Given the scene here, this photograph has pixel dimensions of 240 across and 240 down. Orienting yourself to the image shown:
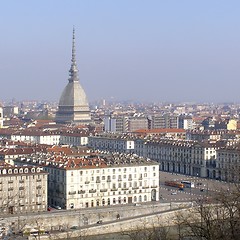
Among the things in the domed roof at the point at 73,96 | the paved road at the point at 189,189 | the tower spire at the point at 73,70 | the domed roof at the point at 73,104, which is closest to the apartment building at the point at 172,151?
the paved road at the point at 189,189

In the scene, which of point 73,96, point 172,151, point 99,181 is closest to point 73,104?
point 73,96

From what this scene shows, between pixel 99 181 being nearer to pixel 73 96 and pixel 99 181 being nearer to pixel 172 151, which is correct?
pixel 172 151

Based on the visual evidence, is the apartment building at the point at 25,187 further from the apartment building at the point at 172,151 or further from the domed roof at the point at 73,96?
the domed roof at the point at 73,96

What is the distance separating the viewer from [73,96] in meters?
92.3

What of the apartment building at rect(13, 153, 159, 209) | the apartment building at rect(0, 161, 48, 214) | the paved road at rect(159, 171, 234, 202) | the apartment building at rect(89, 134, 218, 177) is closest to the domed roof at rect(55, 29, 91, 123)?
the apartment building at rect(89, 134, 218, 177)

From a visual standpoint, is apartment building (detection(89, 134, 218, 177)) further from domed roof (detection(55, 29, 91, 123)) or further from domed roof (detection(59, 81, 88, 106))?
domed roof (detection(59, 81, 88, 106))

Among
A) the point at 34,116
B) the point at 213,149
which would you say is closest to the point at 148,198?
the point at 213,149

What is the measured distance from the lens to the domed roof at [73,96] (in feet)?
301

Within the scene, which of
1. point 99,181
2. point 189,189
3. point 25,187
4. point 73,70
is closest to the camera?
point 25,187

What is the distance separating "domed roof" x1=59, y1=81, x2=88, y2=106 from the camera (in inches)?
3610

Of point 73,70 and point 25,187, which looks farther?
point 73,70

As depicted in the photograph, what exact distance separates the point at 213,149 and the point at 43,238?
83.2 feet

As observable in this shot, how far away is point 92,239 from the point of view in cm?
2761

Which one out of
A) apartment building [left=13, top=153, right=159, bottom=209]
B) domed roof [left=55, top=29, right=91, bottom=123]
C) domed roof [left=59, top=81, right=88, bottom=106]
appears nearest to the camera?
apartment building [left=13, top=153, right=159, bottom=209]
